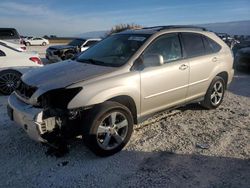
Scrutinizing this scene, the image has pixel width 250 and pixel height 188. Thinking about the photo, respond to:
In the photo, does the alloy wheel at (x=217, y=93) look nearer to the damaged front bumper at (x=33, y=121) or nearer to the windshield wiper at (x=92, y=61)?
the windshield wiper at (x=92, y=61)

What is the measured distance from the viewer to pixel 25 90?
4004mm

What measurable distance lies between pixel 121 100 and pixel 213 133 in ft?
5.77

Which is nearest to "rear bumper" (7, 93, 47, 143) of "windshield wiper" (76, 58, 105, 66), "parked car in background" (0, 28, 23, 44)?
"windshield wiper" (76, 58, 105, 66)

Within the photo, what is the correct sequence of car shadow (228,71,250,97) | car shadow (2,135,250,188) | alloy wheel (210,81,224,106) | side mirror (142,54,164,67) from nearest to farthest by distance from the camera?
1. car shadow (2,135,250,188)
2. side mirror (142,54,164,67)
3. alloy wheel (210,81,224,106)
4. car shadow (228,71,250,97)

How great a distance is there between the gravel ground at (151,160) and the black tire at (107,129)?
0.15m

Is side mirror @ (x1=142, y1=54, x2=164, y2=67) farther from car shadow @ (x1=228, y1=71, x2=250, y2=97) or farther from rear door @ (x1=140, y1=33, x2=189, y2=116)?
car shadow @ (x1=228, y1=71, x2=250, y2=97)

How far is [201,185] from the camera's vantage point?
3236mm

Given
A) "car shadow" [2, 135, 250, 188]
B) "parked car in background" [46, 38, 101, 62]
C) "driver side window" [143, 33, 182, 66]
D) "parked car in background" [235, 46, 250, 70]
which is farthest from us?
"parked car in background" [46, 38, 101, 62]

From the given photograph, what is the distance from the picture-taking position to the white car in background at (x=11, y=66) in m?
7.15

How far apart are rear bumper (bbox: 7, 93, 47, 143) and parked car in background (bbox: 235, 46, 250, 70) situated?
9.40 meters

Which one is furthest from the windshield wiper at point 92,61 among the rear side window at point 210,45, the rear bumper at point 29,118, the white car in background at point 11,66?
the white car in background at point 11,66

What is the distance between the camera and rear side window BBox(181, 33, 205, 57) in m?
5.06

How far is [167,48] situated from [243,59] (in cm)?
747

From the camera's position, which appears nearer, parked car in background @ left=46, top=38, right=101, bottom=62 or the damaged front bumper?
the damaged front bumper
